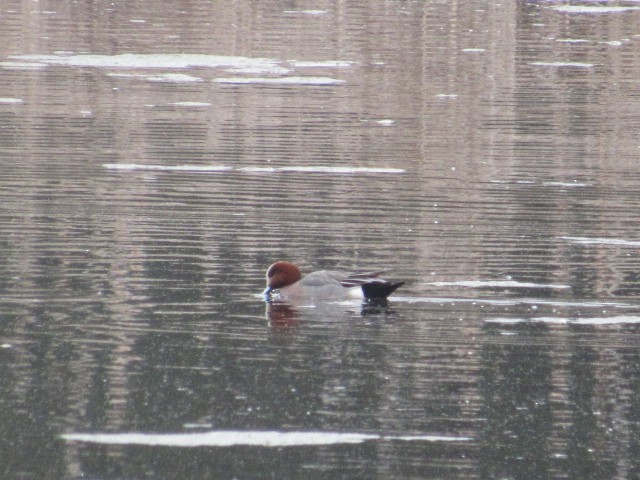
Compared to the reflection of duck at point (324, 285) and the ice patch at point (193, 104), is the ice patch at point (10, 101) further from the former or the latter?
the reflection of duck at point (324, 285)

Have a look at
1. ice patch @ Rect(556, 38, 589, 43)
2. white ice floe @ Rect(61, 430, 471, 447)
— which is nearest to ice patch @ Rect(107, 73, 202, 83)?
ice patch @ Rect(556, 38, 589, 43)

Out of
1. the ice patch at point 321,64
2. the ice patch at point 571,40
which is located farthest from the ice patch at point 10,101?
the ice patch at point 571,40

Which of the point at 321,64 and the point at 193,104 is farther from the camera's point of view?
the point at 321,64

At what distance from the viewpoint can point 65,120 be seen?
1934cm

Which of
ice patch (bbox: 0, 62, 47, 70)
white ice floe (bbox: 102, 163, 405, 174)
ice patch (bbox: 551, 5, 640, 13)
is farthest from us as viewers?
ice patch (bbox: 551, 5, 640, 13)

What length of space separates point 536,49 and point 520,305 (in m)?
22.9

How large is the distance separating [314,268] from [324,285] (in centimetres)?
97

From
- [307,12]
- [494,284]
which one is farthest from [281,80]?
[307,12]

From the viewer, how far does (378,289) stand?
A: 9.83 m

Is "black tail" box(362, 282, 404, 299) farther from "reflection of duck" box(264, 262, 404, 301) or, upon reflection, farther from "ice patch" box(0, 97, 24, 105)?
"ice patch" box(0, 97, 24, 105)

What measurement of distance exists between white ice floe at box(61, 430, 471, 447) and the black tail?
2879mm

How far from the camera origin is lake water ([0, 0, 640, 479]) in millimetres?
6906

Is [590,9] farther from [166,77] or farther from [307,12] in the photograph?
[166,77]

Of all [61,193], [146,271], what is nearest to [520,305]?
[146,271]
